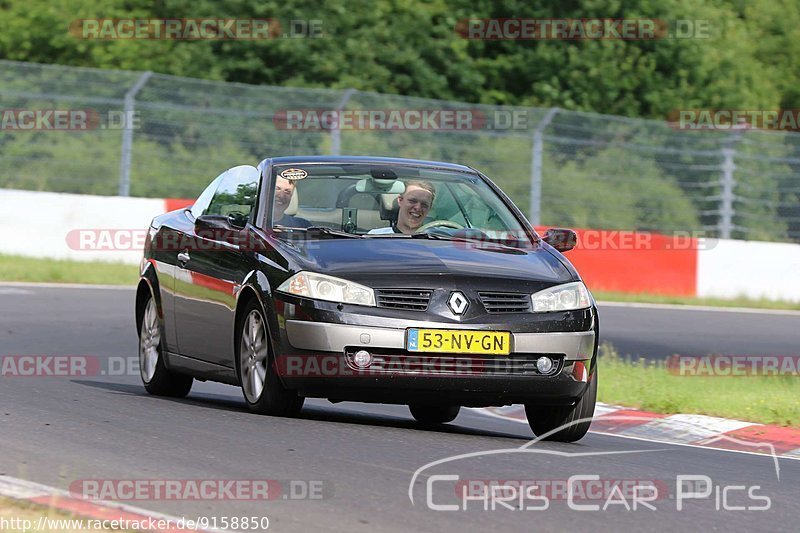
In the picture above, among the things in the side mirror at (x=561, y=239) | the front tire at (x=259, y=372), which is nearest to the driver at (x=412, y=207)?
the side mirror at (x=561, y=239)

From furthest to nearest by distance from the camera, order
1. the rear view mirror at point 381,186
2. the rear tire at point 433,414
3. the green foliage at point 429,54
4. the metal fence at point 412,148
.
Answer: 1. the green foliage at point 429,54
2. the metal fence at point 412,148
3. the rear tire at point 433,414
4. the rear view mirror at point 381,186

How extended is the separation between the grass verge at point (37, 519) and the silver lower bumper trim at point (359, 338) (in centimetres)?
272

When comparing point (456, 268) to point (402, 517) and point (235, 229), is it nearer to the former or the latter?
point (235, 229)

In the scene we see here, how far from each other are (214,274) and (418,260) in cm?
147

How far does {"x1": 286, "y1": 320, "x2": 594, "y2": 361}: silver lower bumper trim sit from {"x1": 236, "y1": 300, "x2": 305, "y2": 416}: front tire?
29 cm

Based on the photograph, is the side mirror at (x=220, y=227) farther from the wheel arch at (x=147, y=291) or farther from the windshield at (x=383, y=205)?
the wheel arch at (x=147, y=291)

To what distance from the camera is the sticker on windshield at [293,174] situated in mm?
10320

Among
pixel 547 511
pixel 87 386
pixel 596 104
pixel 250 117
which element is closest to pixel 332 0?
pixel 596 104

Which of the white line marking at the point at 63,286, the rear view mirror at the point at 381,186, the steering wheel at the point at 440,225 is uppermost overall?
the rear view mirror at the point at 381,186

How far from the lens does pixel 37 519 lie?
20.2ft

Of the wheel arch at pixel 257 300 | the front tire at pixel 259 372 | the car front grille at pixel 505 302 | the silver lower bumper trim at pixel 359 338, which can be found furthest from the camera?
the front tire at pixel 259 372

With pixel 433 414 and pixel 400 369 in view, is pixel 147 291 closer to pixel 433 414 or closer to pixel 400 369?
pixel 433 414

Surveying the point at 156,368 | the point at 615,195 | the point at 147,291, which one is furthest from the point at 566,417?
the point at 615,195

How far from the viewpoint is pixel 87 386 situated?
11.9 meters
